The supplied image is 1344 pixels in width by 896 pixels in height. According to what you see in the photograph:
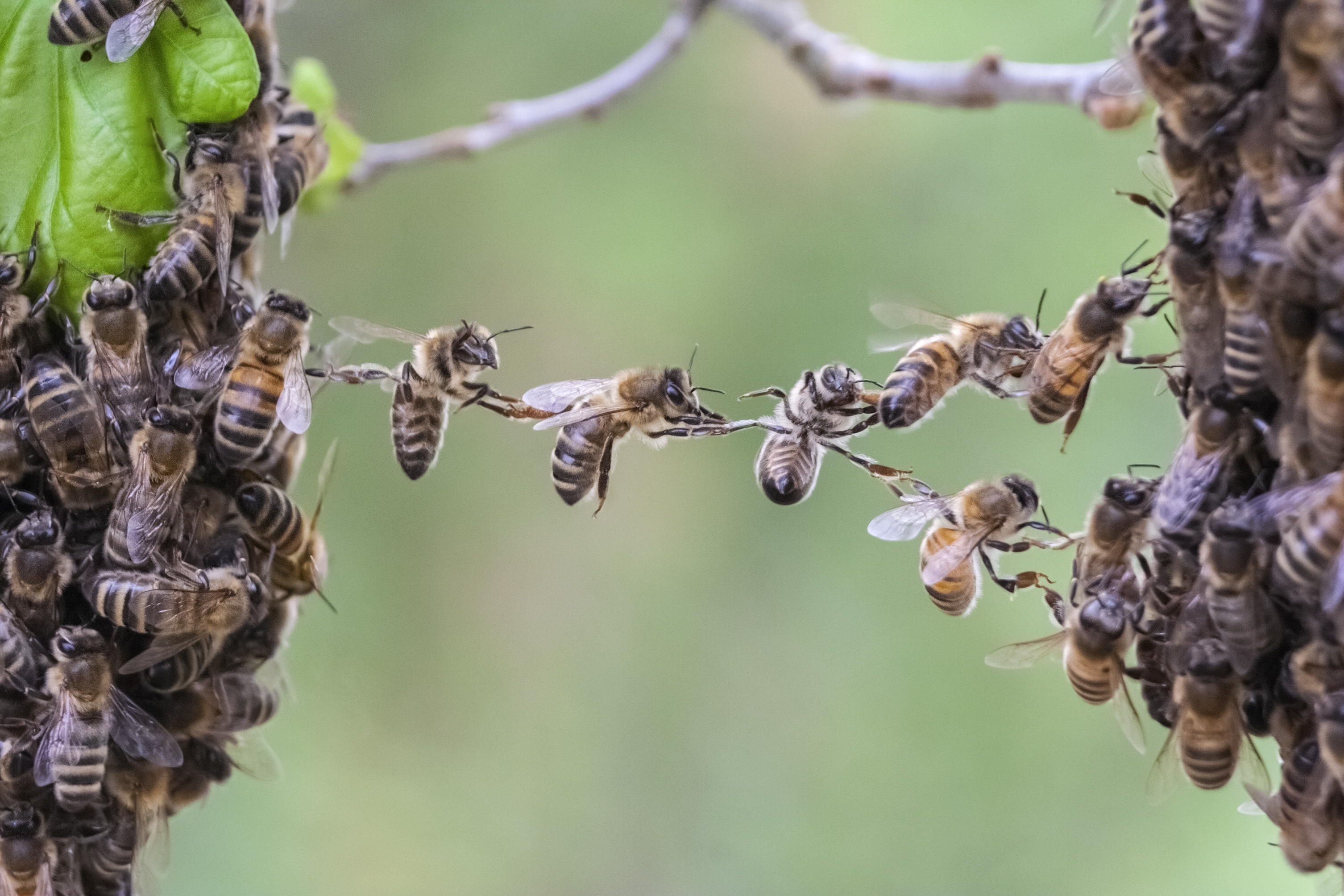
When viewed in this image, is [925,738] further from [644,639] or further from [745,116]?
[745,116]

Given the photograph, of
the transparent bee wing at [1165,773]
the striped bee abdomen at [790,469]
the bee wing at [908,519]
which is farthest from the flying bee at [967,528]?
the transparent bee wing at [1165,773]

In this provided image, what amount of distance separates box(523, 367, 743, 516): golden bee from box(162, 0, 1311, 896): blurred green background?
73.2 inches

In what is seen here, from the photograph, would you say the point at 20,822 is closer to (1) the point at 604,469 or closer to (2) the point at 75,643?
(2) the point at 75,643

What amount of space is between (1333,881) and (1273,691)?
0.33 meters

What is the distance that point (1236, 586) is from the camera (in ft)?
3.43

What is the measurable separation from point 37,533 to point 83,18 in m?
0.59

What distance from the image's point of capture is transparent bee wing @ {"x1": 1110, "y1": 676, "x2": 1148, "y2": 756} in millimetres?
1383

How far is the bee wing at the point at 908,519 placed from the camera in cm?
147

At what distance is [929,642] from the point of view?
3742mm

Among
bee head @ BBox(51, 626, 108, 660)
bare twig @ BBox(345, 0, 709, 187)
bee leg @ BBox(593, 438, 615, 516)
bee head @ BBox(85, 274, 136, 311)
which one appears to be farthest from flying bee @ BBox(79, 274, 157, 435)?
bare twig @ BBox(345, 0, 709, 187)

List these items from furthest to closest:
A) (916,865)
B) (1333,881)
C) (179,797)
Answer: (916,865), (179,797), (1333,881)

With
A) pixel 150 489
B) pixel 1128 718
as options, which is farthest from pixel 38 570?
pixel 1128 718

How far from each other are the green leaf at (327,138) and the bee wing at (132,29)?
857 millimetres

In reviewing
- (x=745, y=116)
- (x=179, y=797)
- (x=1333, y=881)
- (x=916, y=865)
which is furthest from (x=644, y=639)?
(x=1333, y=881)
